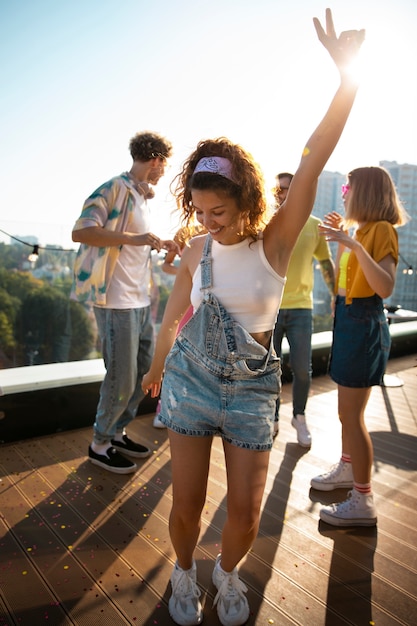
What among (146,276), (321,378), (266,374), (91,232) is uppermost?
(91,232)

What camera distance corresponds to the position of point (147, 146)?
8.11 feet

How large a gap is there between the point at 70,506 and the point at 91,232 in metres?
1.33

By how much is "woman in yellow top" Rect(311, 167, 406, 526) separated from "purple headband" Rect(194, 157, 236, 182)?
2.64 feet

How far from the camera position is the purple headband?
49.6 inches

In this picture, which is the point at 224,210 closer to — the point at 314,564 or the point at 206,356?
the point at 206,356

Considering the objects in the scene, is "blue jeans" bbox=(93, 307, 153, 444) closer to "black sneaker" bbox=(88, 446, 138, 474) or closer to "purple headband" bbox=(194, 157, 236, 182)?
"black sneaker" bbox=(88, 446, 138, 474)

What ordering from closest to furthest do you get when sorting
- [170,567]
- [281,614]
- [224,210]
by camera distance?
[224,210] → [281,614] → [170,567]

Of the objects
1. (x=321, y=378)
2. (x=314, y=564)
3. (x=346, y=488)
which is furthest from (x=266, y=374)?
(x=321, y=378)

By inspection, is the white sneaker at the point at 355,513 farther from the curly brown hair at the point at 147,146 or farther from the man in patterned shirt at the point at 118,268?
the curly brown hair at the point at 147,146

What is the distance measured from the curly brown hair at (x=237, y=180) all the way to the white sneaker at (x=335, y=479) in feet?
5.34

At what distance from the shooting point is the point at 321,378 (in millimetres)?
4879

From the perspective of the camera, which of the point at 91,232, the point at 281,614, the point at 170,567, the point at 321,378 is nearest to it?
the point at 281,614

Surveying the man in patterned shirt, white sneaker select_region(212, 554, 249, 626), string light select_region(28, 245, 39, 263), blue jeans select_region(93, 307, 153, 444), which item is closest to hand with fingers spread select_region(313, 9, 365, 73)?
the man in patterned shirt

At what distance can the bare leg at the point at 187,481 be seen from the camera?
4.31 feet
